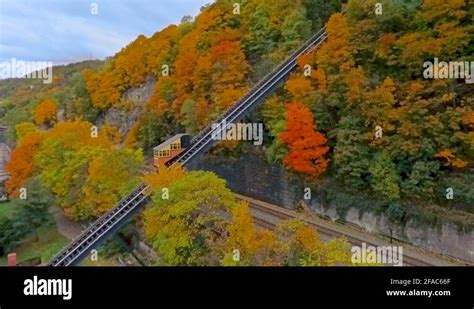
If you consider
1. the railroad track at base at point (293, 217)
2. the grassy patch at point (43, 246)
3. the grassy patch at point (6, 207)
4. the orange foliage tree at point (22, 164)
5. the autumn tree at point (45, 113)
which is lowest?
the grassy patch at point (43, 246)

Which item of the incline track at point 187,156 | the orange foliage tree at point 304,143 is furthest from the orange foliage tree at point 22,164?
the orange foliage tree at point 304,143

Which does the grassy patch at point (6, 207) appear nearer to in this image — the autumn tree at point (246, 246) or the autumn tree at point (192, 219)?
the autumn tree at point (192, 219)

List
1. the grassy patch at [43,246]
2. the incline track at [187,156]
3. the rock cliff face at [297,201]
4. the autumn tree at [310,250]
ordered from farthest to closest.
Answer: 1. the grassy patch at [43,246]
2. the incline track at [187,156]
3. the rock cliff face at [297,201]
4. the autumn tree at [310,250]

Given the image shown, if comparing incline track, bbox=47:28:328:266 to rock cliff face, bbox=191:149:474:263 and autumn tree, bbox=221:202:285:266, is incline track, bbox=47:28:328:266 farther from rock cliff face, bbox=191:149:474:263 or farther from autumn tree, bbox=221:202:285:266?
autumn tree, bbox=221:202:285:266

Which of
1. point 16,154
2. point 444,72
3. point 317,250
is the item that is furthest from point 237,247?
point 16,154

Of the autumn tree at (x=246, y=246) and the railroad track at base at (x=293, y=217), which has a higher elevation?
the autumn tree at (x=246, y=246)

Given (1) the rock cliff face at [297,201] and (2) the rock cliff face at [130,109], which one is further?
(2) the rock cliff face at [130,109]

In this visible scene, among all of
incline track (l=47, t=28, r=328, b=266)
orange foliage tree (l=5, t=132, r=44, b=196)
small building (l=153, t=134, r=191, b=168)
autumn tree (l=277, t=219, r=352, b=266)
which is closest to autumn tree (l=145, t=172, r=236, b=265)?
autumn tree (l=277, t=219, r=352, b=266)
